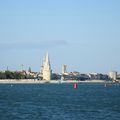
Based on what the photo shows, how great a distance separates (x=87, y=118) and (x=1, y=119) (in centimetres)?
852

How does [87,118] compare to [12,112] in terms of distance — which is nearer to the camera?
[87,118]

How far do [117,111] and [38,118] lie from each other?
1344cm

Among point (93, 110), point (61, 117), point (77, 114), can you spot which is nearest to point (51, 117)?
point (61, 117)

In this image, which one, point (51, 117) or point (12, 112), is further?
point (12, 112)


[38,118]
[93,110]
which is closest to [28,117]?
[38,118]

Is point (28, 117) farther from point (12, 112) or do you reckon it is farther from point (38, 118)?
point (12, 112)

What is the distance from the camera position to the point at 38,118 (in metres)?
55.9

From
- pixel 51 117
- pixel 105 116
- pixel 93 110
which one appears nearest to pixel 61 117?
pixel 51 117

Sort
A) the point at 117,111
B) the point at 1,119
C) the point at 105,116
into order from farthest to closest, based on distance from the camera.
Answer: the point at 117,111
the point at 105,116
the point at 1,119

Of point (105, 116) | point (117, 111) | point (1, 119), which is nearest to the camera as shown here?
point (1, 119)

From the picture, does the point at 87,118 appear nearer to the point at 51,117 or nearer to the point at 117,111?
the point at 51,117

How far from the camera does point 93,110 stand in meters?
66.7

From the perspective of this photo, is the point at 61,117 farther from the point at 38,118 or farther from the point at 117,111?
the point at 117,111

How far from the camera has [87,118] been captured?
186 ft
